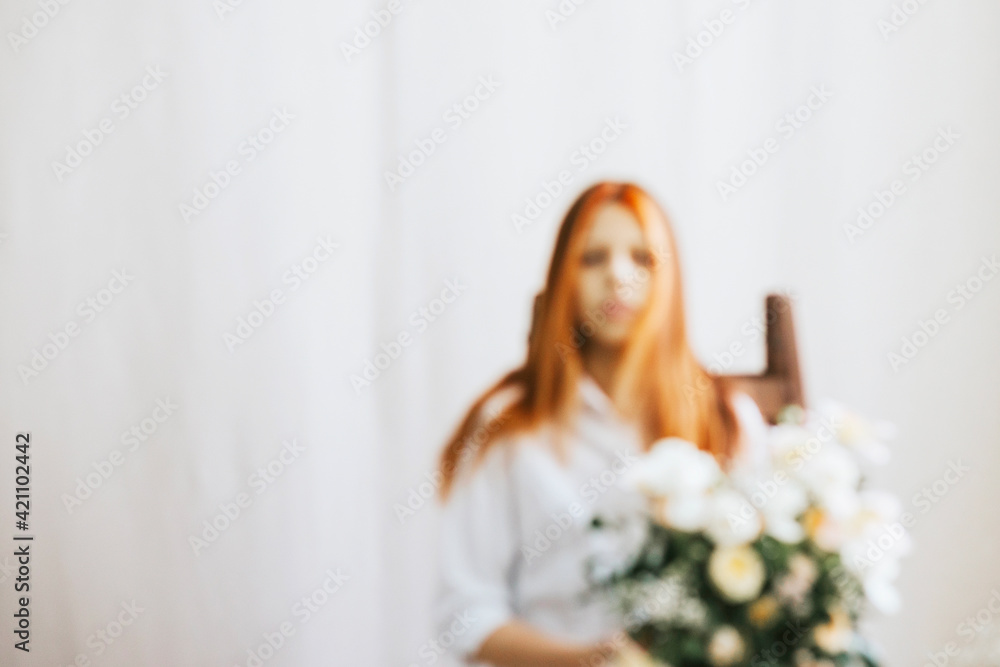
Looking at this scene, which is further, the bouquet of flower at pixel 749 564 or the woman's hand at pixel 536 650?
the woman's hand at pixel 536 650

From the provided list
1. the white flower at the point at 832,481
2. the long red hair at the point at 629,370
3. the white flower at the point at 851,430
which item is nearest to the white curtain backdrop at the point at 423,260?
the long red hair at the point at 629,370

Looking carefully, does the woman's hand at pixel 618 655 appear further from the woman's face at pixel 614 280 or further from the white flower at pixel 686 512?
the woman's face at pixel 614 280

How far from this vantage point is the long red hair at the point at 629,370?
1502mm

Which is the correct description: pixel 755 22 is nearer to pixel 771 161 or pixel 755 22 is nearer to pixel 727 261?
pixel 771 161

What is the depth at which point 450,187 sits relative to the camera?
163 cm

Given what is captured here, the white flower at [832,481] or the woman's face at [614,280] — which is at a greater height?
the woman's face at [614,280]

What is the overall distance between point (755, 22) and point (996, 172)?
51 cm

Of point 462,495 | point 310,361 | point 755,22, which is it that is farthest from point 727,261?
point 310,361

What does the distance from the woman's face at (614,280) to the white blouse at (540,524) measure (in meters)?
0.10

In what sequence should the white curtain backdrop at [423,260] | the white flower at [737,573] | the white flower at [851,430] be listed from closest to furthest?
1. the white flower at [737,573]
2. the white flower at [851,430]
3. the white curtain backdrop at [423,260]

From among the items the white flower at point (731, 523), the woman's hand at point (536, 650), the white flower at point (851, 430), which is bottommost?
the woman's hand at point (536, 650)

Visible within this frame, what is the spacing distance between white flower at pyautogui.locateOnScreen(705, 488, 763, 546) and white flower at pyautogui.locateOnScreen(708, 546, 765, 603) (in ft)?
0.05

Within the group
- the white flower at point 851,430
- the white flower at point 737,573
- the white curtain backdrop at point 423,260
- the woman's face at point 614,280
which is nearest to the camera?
the white flower at point 737,573

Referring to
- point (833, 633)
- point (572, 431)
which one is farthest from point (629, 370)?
point (833, 633)
